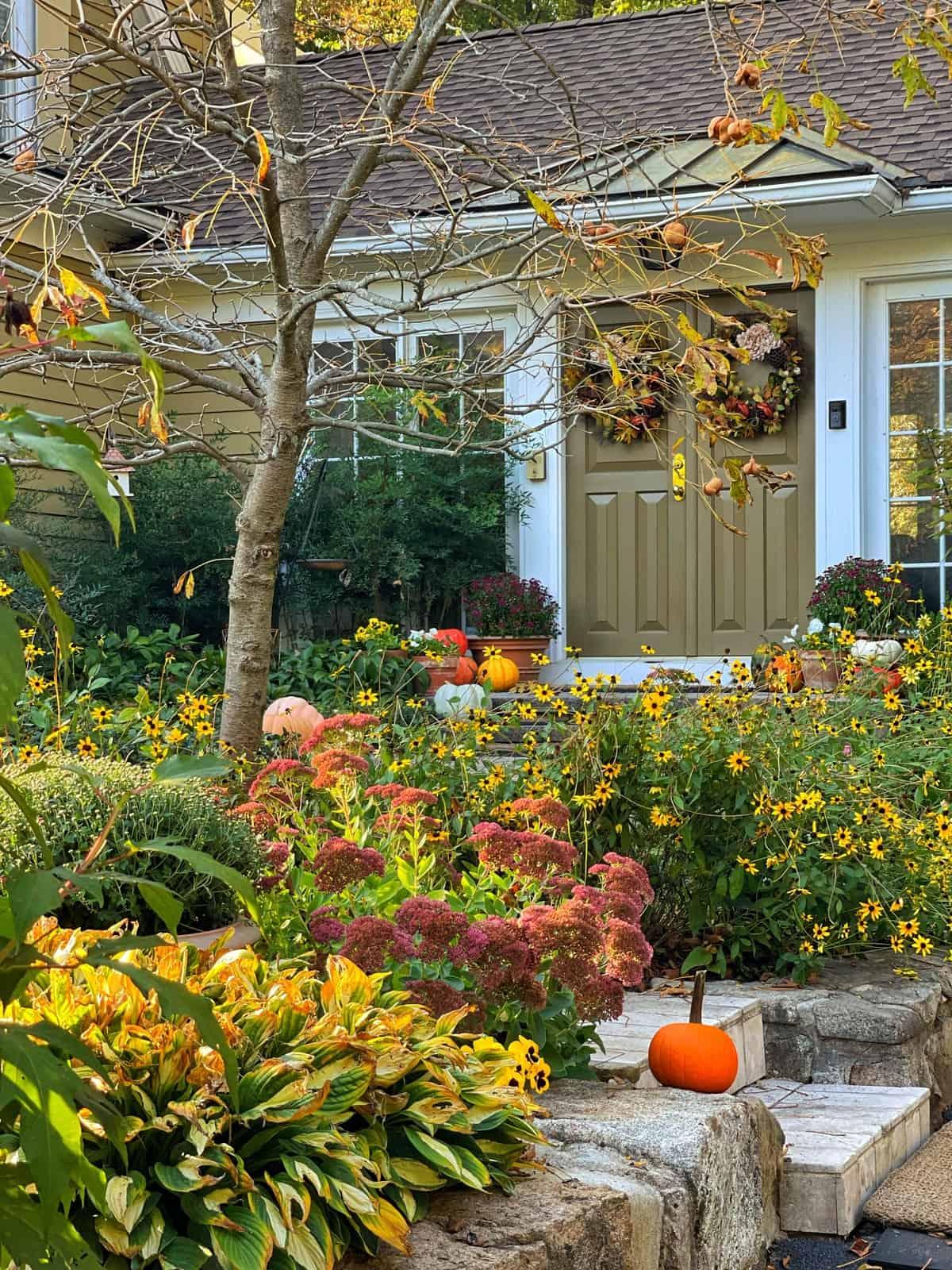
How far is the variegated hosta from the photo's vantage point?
200cm

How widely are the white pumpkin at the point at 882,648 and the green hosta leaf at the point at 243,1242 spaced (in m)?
4.94

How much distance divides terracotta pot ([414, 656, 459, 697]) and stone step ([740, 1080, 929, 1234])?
4.13m

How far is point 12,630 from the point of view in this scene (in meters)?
1.04

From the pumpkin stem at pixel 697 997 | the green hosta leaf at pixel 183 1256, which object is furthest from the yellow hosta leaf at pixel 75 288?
the pumpkin stem at pixel 697 997

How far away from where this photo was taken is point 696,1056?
3219 millimetres

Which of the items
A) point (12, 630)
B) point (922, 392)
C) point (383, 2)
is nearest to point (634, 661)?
point (922, 392)

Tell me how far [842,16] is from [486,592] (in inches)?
193

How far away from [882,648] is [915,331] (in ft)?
7.11

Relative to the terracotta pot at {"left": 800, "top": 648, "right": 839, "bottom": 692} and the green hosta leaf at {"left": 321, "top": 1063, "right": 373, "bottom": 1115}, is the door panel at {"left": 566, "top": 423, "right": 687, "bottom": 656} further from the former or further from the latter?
the green hosta leaf at {"left": 321, "top": 1063, "right": 373, "bottom": 1115}

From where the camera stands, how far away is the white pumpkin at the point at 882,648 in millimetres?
6750

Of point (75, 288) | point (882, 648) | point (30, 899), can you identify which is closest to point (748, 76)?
point (75, 288)

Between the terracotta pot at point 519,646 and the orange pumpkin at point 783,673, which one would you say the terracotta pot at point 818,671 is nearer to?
the orange pumpkin at point 783,673

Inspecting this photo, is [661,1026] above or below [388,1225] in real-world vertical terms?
below

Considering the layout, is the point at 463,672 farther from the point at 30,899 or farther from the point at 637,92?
the point at 30,899
